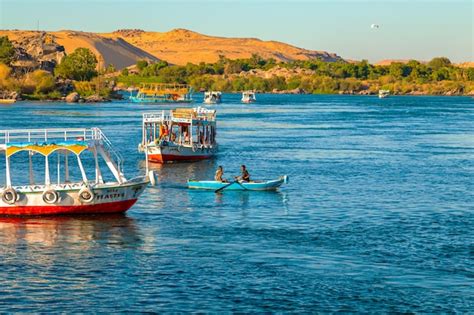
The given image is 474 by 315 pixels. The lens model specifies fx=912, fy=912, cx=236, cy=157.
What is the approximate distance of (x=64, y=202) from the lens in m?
48.0

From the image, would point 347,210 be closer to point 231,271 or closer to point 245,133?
point 231,271

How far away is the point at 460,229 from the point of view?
4712 centimetres

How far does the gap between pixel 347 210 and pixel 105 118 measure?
97.7 metres

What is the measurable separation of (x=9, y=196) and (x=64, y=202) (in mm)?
2830

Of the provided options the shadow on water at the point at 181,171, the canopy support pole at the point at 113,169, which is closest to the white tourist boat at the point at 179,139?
the shadow on water at the point at 181,171

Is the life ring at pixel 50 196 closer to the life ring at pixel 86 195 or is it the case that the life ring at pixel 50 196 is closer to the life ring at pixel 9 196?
the life ring at pixel 86 195

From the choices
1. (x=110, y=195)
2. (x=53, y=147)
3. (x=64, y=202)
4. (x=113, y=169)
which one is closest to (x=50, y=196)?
(x=64, y=202)

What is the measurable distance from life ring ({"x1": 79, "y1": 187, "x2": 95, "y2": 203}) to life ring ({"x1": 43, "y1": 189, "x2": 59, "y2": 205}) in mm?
1241

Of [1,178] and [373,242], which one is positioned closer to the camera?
[373,242]

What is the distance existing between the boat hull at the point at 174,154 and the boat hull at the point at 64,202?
26723 millimetres

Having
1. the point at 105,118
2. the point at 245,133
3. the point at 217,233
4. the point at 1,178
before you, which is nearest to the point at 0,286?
the point at 217,233

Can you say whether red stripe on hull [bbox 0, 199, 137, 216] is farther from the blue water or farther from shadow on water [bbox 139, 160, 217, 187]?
shadow on water [bbox 139, 160, 217, 187]

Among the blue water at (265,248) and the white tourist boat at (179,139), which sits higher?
the white tourist boat at (179,139)

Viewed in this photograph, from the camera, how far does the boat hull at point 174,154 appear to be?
75750 mm
